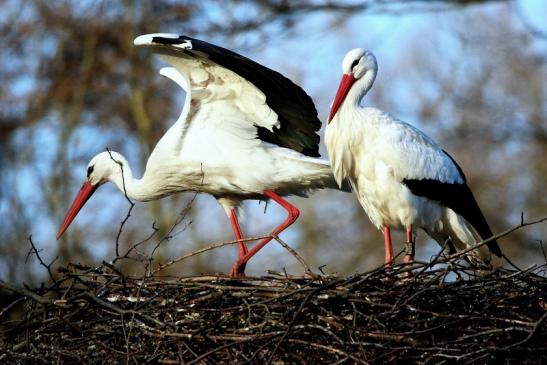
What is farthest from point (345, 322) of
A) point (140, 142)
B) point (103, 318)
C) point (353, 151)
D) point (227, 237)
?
point (227, 237)

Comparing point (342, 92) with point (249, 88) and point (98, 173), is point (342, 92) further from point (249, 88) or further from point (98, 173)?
point (98, 173)

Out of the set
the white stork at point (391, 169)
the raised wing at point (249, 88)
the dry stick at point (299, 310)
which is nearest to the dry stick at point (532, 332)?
the dry stick at point (299, 310)

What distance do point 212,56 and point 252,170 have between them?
984 mm

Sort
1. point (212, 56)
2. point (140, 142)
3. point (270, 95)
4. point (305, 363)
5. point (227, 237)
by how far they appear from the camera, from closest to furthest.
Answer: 1. point (305, 363)
2. point (212, 56)
3. point (270, 95)
4. point (140, 142)
5. point (227, 237)

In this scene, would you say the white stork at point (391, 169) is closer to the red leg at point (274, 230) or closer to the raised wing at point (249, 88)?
the raised wing at point (249, 88)

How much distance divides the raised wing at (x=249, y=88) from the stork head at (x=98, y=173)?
115 cm

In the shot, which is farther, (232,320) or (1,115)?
(1,115)

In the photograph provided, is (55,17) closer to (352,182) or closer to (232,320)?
(352,182)

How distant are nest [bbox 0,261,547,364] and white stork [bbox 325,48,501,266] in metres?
1.51

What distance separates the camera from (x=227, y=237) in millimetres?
22266

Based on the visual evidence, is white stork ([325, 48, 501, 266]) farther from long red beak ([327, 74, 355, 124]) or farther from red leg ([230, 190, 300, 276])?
red leg ([230, 190, 300, 276])

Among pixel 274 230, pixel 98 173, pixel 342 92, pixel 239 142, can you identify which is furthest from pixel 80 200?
pixel 342 92

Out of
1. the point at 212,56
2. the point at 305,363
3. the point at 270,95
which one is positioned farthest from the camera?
the point at 270,95

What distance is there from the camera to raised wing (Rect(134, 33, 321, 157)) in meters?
8.30
